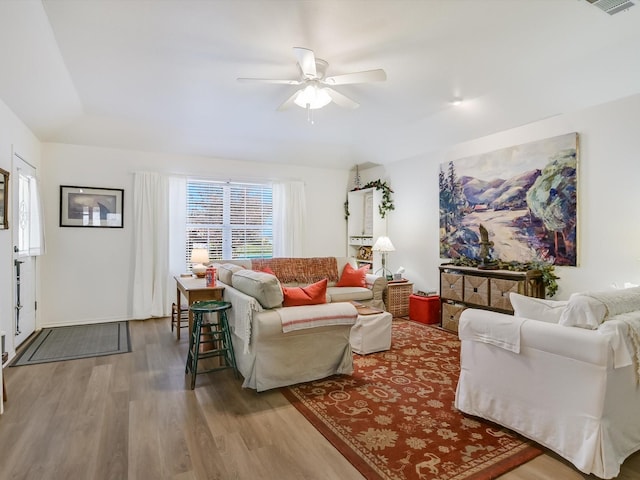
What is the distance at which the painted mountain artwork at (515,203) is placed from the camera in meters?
3.80

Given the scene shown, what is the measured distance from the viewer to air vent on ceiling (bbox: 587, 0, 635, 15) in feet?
7.52

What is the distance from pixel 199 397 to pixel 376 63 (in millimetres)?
3261

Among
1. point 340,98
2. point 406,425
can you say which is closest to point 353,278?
point 340,98

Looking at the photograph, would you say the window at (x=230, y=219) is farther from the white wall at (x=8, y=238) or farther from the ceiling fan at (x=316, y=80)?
the ceiling fan at (x=316, y=80)

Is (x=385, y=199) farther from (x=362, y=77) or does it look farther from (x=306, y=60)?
(x=306, y=60)

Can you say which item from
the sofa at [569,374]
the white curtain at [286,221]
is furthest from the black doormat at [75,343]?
the sofa at [569,374]

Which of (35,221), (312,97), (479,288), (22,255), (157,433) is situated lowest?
(157,433)

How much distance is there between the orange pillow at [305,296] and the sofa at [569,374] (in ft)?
4.09

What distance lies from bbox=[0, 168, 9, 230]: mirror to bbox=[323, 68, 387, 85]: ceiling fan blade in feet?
10.2

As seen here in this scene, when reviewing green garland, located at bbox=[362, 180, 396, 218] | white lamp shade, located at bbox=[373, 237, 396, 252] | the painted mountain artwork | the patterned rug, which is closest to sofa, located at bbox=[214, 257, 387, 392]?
the patterned rug

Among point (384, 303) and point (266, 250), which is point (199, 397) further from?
point (266, 250)

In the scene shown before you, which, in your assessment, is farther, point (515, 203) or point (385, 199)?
point (385, 199)

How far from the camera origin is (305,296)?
3.03 metres

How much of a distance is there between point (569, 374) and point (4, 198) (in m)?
4.65
